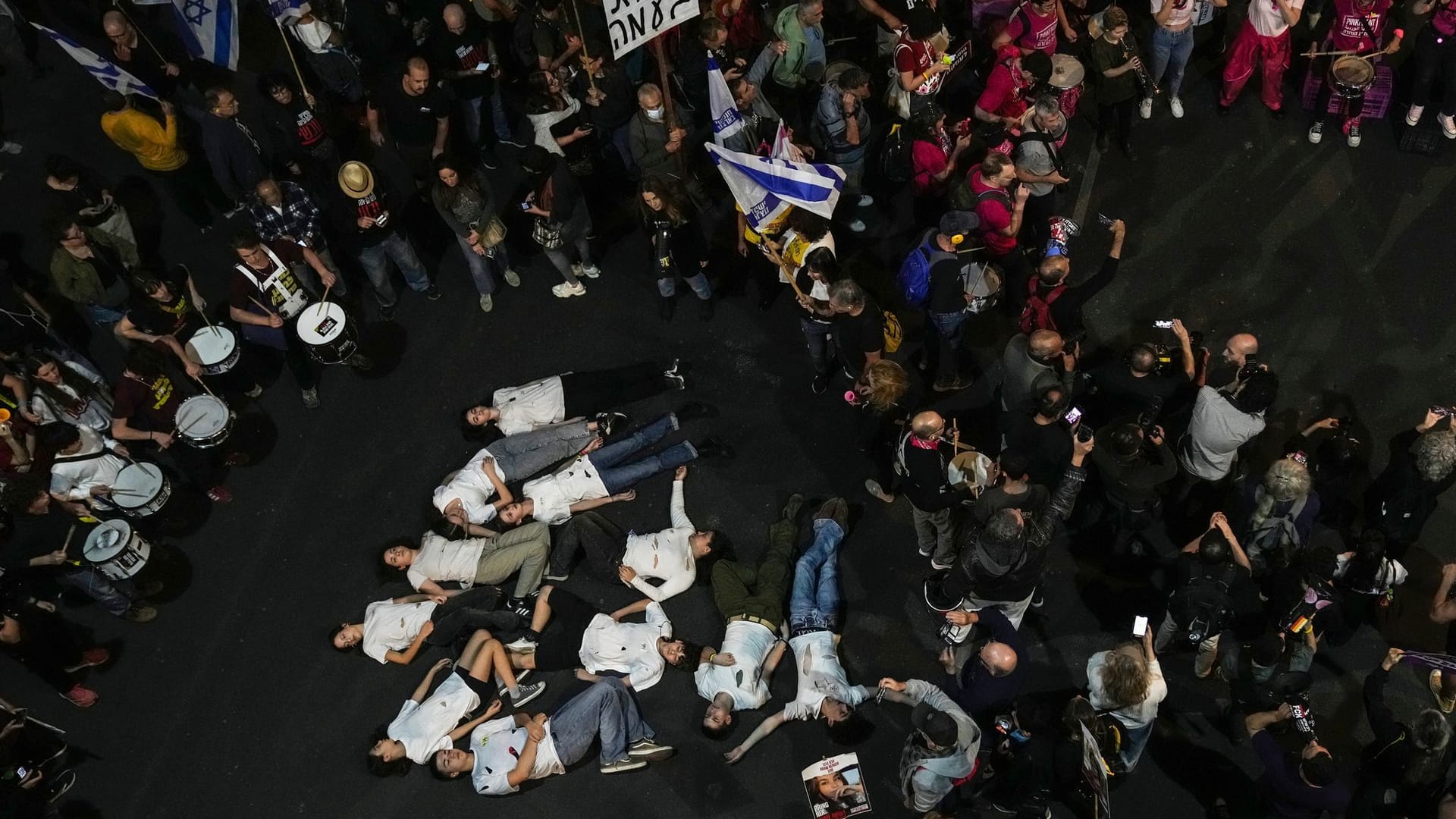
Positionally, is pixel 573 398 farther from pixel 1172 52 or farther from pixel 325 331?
pixel 1172 52

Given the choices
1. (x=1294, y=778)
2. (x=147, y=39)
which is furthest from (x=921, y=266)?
(x=147, y=39)

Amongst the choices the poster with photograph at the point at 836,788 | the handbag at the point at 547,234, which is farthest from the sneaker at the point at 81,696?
the poster with photograph at the point at 836,788

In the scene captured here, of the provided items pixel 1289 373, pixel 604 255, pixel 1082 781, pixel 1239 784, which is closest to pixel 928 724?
pixel 1082 781

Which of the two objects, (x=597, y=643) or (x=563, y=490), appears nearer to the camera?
(x=597, y=643)

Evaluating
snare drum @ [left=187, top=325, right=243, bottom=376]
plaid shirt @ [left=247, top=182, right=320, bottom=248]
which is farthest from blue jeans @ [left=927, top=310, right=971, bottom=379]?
→ snare drum @ [left=187, top=325, right=243, bottom=376]

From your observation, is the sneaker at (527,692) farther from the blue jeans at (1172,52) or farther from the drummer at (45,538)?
the blue jeans at (1172,52)

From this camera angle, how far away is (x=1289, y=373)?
10273 millimetres

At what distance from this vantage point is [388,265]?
1120 cm

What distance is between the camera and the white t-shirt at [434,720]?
9.05m

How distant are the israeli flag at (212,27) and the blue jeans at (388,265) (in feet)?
8.14

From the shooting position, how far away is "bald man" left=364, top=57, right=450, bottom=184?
11133 millimetres

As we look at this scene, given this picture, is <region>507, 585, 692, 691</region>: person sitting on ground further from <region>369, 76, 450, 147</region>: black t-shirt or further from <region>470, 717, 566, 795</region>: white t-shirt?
<region>369, 76, 450, 147</region>: black t-shirt

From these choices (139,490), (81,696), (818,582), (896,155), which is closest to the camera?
(818,582)

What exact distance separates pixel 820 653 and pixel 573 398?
10.5 ft
